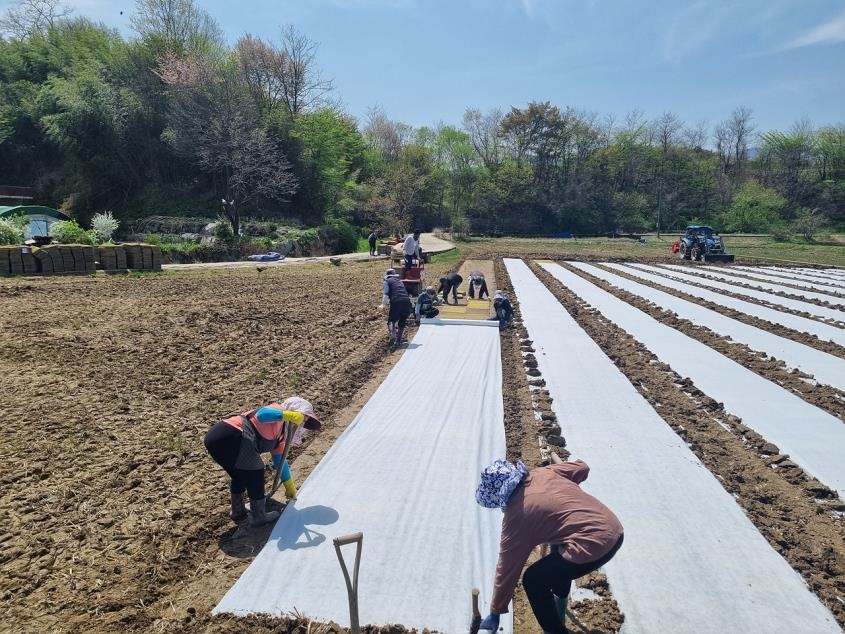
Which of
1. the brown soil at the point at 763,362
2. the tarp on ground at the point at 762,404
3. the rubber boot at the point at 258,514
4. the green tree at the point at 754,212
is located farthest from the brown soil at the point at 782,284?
the green tree at the point at 754,212

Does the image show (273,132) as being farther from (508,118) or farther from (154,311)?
(508,118)

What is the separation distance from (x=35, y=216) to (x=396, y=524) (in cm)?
2416

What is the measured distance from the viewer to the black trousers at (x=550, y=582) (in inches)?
99.1

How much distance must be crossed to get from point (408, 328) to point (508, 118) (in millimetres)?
46655

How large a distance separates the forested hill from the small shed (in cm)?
738

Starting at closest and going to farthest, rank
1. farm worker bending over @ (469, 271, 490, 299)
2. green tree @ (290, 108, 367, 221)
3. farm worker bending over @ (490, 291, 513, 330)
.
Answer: farm worker bending over @ (490, 291, 513, 330)
farm worker bending over @ (469, 271, 490, 299)
green tree @ (290, 108, 367, 221)

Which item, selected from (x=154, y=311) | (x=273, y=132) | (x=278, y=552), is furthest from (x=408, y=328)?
(x=273, y=132)

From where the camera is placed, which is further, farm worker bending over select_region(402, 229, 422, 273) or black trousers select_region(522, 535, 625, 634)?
farm worker bending over select_region(402, 229, 422, 273)

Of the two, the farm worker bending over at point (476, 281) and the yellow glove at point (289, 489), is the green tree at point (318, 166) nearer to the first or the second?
the farm worker bending over at point (476, 281)

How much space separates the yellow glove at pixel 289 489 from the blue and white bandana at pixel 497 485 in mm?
1948

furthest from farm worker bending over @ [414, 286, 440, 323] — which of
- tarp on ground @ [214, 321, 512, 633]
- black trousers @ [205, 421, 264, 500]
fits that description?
black trousers @ [205, 421, 264, 500]

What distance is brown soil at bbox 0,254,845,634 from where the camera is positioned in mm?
3176

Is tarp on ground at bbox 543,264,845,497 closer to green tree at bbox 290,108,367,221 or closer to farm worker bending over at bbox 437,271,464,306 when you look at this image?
farm worker bending over at bbox 437,271,464,306

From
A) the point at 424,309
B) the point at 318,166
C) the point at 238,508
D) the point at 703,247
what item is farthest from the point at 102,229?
the point at 703,247
